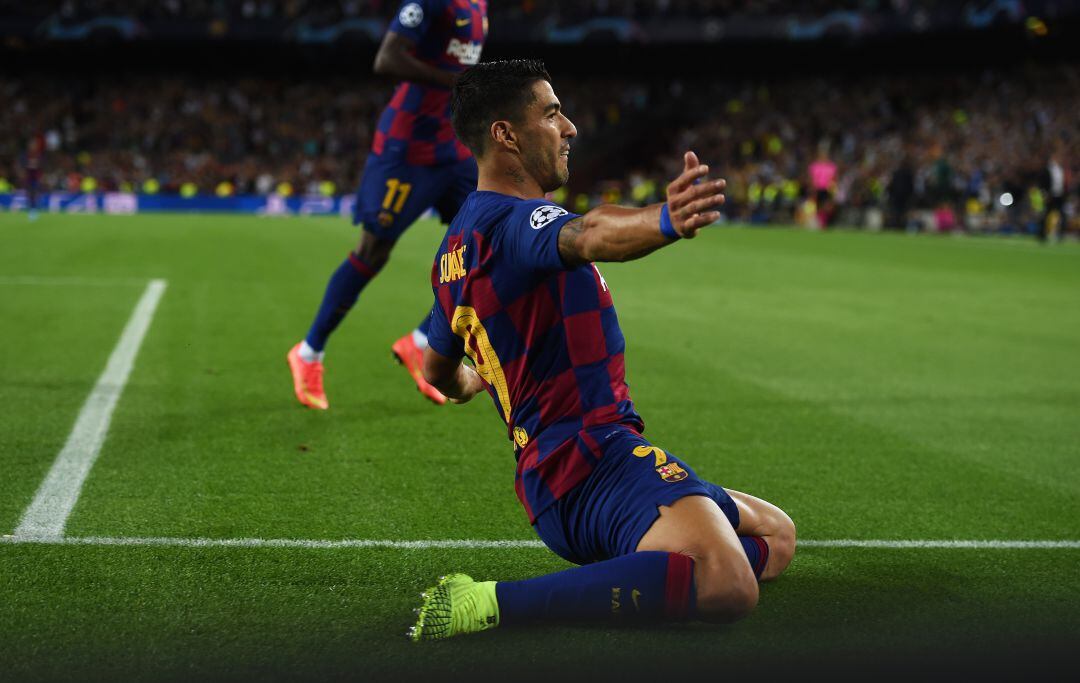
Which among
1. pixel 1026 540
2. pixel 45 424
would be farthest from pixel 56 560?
pixel 1026 540

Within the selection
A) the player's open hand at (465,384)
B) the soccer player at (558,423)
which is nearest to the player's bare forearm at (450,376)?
the player's open hand at (465,384)

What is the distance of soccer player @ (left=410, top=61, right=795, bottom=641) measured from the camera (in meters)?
2.83

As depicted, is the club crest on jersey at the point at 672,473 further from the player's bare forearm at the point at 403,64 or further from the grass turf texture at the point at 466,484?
the player's bare forearm at the point at 403,64

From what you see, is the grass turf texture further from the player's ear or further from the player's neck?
the player's ear

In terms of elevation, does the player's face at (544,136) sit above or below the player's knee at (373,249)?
above

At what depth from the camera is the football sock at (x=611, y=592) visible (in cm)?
281

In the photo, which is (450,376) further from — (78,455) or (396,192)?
(396,192)

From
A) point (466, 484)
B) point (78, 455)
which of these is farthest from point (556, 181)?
point (78, 455)

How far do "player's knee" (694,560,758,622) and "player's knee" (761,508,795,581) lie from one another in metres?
0.46

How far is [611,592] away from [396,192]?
3625mm

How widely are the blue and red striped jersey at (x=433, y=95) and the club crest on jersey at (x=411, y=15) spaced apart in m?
0.01

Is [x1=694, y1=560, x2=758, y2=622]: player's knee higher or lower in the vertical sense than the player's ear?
lower

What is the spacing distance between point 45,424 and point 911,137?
122 ft

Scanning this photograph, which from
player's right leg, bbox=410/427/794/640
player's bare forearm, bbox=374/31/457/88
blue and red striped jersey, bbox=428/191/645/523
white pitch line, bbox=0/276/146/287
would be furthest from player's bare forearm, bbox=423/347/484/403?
white pitch line, bbox=0/276/146/287
